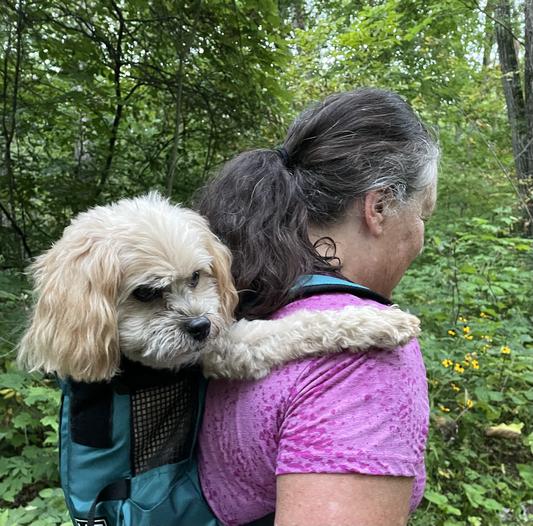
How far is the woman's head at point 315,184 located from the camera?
5.06 feet

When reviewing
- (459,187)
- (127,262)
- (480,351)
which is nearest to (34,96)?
(127,262)

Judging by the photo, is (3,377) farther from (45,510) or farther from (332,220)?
(332,220)

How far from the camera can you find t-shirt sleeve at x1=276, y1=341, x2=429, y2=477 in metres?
1.10

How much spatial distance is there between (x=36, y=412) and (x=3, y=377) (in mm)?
438

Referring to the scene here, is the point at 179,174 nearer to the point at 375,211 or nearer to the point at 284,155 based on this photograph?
the point at 284,155

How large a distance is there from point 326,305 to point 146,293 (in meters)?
0.54

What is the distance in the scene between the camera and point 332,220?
5.29 feet

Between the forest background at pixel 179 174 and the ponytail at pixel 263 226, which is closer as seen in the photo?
the ponytail at pixel 263 226

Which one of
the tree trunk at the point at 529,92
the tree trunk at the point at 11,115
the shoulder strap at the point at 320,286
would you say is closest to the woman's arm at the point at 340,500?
the shoulder strap at the point at 320,286

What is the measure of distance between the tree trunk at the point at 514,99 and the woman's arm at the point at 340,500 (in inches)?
274

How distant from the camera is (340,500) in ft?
3.56

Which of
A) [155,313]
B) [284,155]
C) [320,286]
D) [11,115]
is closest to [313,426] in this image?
[320,286]

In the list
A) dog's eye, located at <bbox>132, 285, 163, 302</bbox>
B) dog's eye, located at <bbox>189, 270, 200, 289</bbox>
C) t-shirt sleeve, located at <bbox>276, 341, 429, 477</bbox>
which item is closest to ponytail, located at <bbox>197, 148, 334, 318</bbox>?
dog's eye, located at <bbox>189, 270, 200, 289</bbox>

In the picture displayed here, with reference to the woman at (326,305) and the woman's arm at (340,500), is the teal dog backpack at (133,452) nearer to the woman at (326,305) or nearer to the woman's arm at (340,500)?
the woman at (326,305)
